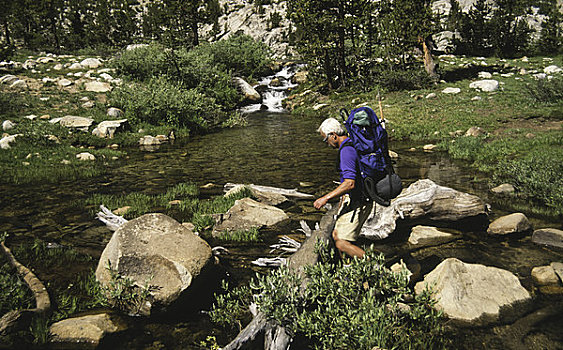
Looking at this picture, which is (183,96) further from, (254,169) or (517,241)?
(517,241)

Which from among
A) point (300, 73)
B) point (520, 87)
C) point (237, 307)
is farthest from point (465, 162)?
point (300, 73)

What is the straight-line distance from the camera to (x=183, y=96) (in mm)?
21203

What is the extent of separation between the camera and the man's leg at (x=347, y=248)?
17.4 ft

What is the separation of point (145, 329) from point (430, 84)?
87.7 ft

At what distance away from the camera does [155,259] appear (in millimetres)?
5098

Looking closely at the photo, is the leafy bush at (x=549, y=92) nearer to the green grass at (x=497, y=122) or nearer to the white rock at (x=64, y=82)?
Result: the green grass at (x=497, y=122)

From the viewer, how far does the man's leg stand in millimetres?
5293

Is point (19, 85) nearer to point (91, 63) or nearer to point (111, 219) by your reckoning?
point (91, 63)

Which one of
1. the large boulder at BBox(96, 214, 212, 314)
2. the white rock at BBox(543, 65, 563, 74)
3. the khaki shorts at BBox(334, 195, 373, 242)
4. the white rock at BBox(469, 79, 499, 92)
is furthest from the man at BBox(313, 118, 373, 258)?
the white rock at BBox(543, 65, 563, 74)

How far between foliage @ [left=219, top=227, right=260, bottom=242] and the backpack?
3083 millimetres

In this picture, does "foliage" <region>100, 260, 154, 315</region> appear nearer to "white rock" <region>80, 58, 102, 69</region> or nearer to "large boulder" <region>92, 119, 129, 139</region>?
"large boulder" <region>92, 119, 129, 139</region>

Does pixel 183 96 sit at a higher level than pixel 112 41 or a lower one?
lower

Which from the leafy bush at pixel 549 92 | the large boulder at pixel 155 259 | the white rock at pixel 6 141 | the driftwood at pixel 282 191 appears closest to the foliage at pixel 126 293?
the large boulder at pixel 155 259

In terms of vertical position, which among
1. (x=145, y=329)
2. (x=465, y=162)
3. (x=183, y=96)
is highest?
(x=183, y=96)
